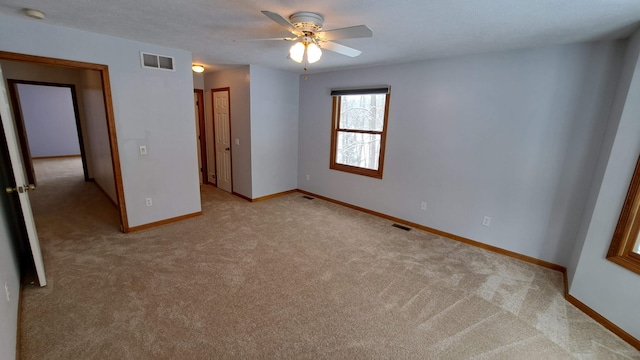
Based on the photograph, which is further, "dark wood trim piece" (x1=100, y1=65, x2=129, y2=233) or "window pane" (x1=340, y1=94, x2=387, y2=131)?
"window pane" (x1=340, y1=94, x2=387, y2=131)

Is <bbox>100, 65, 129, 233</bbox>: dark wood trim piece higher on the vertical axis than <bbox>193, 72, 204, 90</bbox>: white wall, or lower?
lower

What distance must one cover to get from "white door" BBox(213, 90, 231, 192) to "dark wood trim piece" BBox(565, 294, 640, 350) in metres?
5.01

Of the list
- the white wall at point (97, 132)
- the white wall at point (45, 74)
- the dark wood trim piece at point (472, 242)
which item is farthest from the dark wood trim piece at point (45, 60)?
the dark wood trim piece at point (472, 242)

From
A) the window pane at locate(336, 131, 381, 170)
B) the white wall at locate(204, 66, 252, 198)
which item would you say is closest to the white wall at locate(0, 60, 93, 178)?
the white wall at locate(204, 66, 252, 198)

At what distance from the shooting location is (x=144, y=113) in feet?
10.6

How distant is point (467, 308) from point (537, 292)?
2.72 feet

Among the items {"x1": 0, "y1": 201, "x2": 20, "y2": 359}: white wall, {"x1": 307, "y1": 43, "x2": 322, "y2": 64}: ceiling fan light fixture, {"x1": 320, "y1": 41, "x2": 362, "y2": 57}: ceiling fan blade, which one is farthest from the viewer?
{"x1": 320, "y1": 41, "x2": 362, "y2": 57}: ceiling fan blade

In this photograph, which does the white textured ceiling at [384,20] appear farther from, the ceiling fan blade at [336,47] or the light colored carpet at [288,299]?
the light colored carpet at [288,299]

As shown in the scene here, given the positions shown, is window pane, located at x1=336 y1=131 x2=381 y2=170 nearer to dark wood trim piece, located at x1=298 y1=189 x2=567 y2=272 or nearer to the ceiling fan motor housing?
dark wood trim piece, located at x1=298 y1=189 x2=567 y2=272

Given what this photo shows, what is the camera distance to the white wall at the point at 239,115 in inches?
171

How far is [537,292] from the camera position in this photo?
8.04ft

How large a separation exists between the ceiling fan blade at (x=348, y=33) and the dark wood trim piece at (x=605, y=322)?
283 centimetres

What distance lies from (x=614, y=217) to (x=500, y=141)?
3.97 ft

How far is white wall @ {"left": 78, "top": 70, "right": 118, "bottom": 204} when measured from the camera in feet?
12.5
